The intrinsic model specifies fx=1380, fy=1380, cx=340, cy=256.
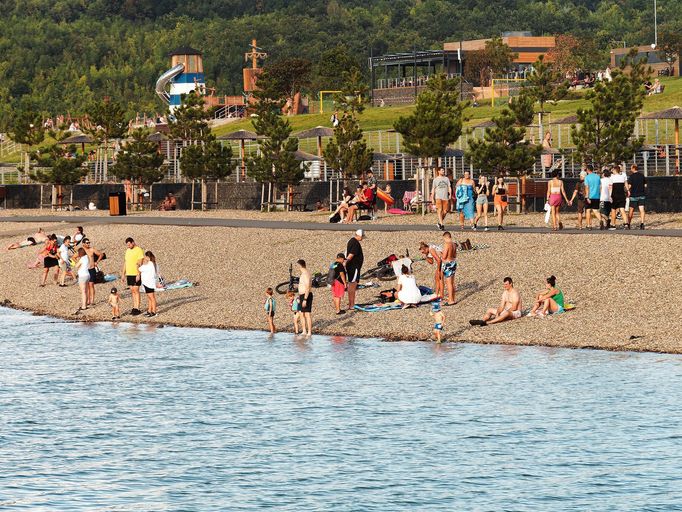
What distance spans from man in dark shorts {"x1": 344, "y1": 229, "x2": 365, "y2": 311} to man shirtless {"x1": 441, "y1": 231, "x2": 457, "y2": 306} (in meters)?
1.87

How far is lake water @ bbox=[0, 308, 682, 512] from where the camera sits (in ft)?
57.9

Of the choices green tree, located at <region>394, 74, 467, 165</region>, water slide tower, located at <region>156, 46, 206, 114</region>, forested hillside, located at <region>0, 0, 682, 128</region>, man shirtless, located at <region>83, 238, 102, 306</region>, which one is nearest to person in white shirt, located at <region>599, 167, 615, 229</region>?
green tree, located at <region>394, 74, 467, 165</region>

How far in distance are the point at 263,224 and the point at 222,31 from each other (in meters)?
113

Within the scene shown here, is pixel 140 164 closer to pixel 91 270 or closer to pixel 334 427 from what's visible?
pixel 91 270

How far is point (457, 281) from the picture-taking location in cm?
3186

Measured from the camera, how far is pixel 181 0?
18288 cm

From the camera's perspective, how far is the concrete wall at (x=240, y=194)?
4184 cm

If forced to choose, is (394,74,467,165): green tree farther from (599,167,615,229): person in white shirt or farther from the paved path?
(599,167,615,229): person in white shirt

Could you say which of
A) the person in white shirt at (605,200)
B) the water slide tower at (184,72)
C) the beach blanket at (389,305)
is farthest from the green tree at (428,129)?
the water slide tower at (184,72)

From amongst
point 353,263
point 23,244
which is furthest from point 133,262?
point 23,244

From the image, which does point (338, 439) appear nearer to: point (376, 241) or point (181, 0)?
point (376, 241)

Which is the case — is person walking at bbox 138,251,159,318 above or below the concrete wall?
below

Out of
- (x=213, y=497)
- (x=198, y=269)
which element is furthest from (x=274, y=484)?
(x=198, y=269)

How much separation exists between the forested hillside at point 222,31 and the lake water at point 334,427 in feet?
281
